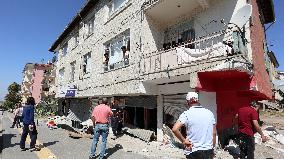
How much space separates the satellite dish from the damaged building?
0.07 m

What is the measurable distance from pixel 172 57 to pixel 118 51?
5716 mm

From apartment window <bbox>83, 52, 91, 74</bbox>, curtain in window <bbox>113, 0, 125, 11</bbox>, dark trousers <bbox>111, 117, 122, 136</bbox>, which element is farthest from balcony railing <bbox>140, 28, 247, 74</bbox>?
apartment window <bbox>83, 52, 91, 74</bbox>

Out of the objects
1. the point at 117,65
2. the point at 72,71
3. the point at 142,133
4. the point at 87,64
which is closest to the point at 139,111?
the point at 142,133

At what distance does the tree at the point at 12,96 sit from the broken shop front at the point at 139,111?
76.0m

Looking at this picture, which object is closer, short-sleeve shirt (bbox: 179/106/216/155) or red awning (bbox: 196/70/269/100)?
short-sleeve shirt (bbox: 179/106/216/155)

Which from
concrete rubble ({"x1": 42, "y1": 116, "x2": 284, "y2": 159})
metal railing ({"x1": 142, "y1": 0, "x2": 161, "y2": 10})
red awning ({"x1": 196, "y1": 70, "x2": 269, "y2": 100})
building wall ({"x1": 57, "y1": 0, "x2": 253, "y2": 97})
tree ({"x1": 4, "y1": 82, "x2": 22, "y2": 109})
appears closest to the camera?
red awning ({"x1": 196, "y1": 70, "x2": 269, "y2": 100})

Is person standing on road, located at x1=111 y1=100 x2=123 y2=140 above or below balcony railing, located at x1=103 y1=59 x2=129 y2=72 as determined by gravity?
below

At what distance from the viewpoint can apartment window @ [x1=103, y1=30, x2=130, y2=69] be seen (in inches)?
585

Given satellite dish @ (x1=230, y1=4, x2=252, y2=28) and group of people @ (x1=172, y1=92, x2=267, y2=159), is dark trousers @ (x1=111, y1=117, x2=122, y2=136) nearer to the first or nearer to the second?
satellite dish @ (x1=230, y1=4, x2=252, y2=28)

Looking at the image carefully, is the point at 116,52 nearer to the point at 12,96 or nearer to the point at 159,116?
the point at 159,116

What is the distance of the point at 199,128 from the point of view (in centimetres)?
422

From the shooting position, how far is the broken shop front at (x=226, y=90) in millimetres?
9180

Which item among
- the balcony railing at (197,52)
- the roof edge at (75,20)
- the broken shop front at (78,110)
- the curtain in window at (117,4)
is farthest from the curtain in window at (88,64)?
the balcony railing at (197,52)

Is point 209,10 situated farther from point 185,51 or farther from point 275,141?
point 275,141
